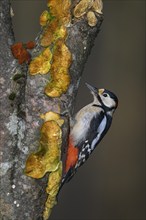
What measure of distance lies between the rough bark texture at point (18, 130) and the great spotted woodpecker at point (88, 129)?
0.54 metres

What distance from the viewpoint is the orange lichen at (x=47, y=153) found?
145 inches

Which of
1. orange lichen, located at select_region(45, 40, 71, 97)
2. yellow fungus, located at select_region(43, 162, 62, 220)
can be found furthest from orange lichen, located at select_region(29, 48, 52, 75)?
yellow fungus, located at select_region(43, 162, 62, 220)

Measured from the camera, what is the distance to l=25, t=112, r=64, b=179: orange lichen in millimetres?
3680

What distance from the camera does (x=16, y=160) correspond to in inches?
145

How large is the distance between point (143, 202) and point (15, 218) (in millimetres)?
4669

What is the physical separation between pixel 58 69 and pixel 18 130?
0.43 m

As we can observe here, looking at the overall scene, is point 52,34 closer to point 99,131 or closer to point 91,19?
point 91,19

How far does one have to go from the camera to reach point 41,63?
3783 mm

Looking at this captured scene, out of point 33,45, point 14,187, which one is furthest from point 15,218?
point 33,45

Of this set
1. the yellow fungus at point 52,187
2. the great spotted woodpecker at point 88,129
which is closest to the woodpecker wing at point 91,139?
the great spotted woodpecker at point 88,129

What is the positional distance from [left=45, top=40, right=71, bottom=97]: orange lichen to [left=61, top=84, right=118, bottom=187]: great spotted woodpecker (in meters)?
0.50

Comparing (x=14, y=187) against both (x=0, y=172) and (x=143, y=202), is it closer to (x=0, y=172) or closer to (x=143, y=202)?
(x=0, y=172)

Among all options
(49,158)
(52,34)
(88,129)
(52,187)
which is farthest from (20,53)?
(88,129)

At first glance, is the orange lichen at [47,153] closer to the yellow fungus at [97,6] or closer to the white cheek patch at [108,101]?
the yellow fungus at [97,6]
